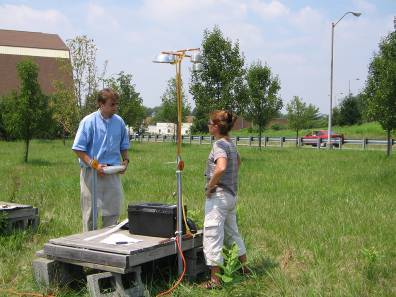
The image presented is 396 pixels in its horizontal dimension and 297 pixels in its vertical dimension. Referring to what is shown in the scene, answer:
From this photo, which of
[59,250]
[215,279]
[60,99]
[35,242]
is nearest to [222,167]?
[215,279]

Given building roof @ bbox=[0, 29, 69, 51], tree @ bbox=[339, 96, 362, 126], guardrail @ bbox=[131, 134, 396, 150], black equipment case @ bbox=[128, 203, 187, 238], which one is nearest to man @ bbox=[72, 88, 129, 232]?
black equipment case @ bbox=[128, 203, 187, 238]

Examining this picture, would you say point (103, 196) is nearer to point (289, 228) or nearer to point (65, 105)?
point (289, 228)

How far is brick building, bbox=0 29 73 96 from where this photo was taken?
7656 centimetres

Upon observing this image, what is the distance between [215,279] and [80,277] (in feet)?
4.45

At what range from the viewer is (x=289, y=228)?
7.59m

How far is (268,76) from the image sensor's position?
104ft

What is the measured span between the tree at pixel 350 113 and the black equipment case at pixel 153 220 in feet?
200

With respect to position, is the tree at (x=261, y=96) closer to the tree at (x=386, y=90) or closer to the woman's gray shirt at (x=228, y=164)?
the tree at (x=386, y=90)

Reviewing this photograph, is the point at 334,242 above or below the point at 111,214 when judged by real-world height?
below

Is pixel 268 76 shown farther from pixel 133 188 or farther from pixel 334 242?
pixel 334 242

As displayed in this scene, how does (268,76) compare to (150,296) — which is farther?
(268,76)

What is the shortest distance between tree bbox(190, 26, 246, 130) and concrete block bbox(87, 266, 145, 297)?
19.5 meters

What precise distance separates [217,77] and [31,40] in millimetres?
67773

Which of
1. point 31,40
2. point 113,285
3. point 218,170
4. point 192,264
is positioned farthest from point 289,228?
point 31,40
